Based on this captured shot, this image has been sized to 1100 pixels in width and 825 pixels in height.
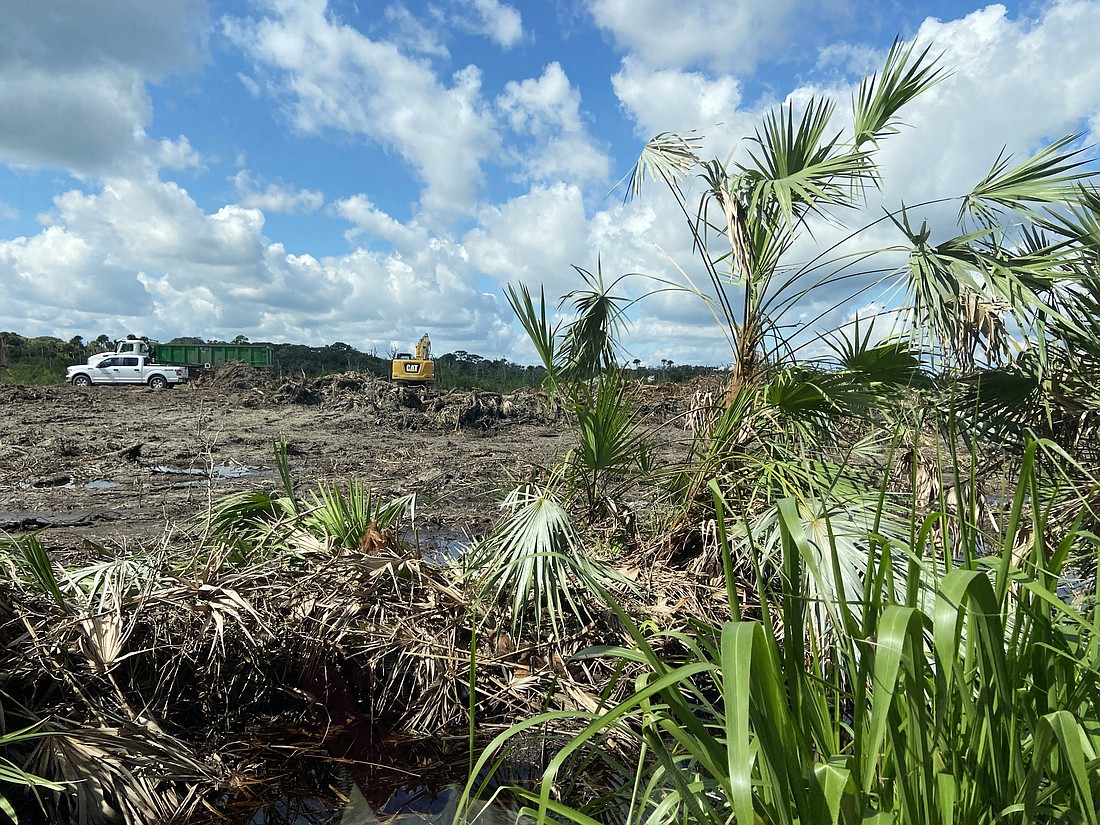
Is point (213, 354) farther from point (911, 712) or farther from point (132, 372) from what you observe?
point (911, 712)

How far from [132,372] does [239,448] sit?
17.6 m

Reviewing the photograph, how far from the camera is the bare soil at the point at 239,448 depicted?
28.6 ft

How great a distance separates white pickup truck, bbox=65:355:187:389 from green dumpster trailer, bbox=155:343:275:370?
16.3 feet

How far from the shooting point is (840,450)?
456cm

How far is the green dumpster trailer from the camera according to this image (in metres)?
34.0

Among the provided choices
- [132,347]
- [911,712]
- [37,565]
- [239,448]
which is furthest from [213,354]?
[911,712]

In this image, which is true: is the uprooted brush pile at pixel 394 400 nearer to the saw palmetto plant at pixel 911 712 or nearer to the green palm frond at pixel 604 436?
the green palm frond at pixel 604 436

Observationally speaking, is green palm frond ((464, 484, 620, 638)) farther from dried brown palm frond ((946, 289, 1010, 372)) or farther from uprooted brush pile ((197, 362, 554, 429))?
uprooted brush pile ((197, 362, 554, 429))

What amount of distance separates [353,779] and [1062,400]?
3920 mm

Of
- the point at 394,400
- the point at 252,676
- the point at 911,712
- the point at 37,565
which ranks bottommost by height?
the point at 252,676

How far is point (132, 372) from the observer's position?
1131 inches

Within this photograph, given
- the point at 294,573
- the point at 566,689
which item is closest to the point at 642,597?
the point at 566,689

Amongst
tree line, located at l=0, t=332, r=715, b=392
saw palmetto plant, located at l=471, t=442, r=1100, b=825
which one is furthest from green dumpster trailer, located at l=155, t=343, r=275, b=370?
saw palmetto plant, located at l=471, t=442, r=1100, b=825

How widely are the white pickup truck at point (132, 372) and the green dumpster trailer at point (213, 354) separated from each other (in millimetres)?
4975
